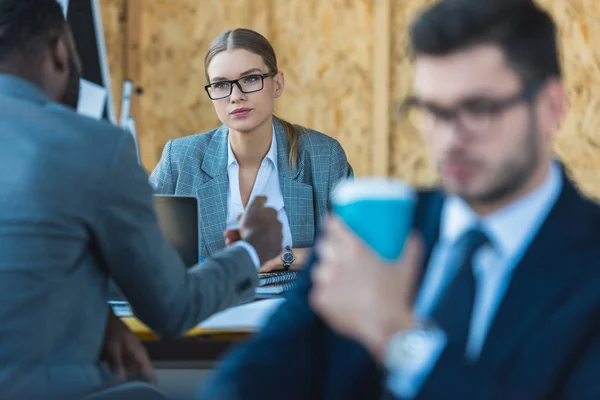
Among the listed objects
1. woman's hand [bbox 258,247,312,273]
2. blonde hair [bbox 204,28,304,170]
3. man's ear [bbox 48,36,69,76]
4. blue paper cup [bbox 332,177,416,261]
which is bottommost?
woman's hand [bbox 258,247,312,273]

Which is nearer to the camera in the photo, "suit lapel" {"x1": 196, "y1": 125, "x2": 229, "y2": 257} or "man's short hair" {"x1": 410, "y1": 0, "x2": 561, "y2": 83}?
"man's short hair" {"x1": 410, "y1": 0, "x2": 561, "y2": 83}

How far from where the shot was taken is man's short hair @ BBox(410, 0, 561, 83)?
2.93 ft

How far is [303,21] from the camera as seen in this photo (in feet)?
14.3

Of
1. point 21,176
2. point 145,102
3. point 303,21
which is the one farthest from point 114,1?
point 21,176

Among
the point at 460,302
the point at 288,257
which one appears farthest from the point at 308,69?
the point at 460,302

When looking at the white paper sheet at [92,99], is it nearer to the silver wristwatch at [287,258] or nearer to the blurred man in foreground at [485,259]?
the silver wristwatch at [287,258]

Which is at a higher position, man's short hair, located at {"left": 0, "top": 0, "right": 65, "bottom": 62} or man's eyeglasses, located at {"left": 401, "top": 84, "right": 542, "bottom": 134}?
man's short hair, located at {"left": 0, "top": 0, "right": 65, "bottom": 62}

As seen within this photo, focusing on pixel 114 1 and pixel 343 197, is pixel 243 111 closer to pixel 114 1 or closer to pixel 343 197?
pixel 343 197

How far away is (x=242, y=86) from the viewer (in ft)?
8.48

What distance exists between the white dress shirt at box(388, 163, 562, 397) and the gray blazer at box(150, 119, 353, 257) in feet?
5.44

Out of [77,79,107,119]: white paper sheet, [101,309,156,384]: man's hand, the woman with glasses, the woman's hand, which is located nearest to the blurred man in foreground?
[101,309,156,384]: man's hand

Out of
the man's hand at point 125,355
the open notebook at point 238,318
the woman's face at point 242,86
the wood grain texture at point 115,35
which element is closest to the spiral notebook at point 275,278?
the open notebook at point 238,318

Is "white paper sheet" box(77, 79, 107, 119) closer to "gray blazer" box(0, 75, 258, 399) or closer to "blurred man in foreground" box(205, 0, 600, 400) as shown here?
"gray blazer" box(0, 75, 258, 399)

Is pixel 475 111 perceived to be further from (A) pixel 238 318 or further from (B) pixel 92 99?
(B) pixel 92 99
